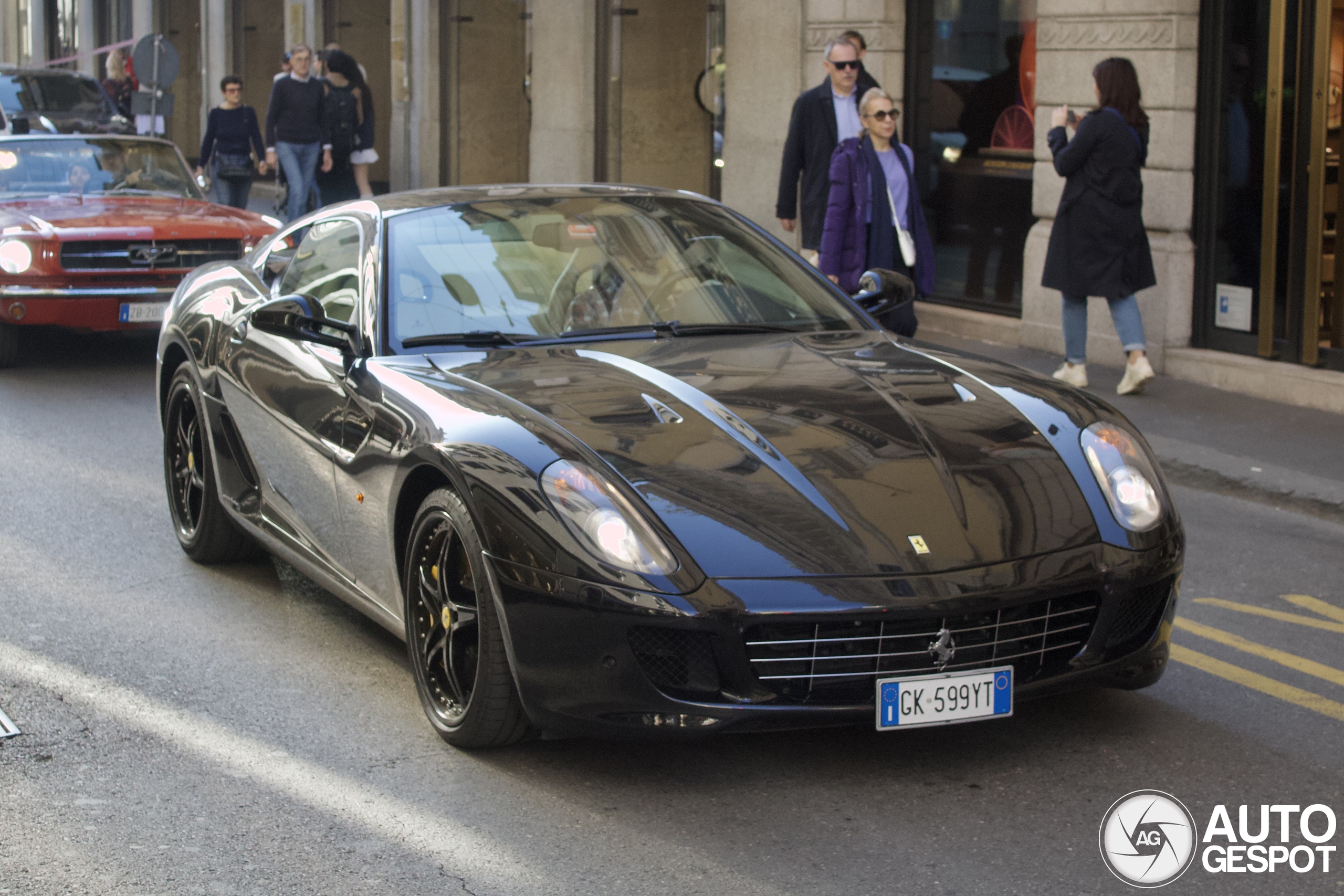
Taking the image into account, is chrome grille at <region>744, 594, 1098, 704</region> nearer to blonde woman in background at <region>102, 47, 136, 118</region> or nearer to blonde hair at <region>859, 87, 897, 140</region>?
blonde hair at <region>859, 87, 897, 140</region>

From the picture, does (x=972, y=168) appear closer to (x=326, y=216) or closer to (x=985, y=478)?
(x=326, y=216)

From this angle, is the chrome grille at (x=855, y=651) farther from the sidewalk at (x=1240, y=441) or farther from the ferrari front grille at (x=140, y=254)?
the ferrari front grille at (x=140, y=254)

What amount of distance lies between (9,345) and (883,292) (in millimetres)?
7790

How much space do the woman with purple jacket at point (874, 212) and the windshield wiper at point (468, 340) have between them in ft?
13.5

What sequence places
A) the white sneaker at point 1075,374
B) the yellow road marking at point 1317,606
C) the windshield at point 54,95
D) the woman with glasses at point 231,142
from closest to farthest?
the yellow road marking at point 1317,606, the white sneaker at point 1075,374, the woman with glasses at point 231,142, the windshield at point 54,95

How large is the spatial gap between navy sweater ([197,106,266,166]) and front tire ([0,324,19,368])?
20.8 ft

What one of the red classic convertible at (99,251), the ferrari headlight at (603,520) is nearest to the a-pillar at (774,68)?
the red classic convertible at (99,251)

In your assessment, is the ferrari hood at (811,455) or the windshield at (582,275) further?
the windshield at (582,275)

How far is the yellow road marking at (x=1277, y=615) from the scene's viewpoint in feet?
19.7

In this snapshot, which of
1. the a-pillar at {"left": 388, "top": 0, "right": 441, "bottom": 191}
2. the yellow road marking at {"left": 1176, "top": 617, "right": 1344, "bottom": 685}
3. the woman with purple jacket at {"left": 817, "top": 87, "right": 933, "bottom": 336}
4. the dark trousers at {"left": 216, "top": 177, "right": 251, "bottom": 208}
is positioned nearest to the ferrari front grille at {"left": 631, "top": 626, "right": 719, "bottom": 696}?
the yellow road marking at {"left": 1176, "top": 617, "right": 1344, "bottom": 685}

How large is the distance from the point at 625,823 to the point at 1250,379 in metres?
7.68

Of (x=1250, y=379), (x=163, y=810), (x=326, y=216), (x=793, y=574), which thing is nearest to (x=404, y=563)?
(x=163, y=810)

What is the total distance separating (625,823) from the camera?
4.15 meters

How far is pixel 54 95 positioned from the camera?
2158 cm
